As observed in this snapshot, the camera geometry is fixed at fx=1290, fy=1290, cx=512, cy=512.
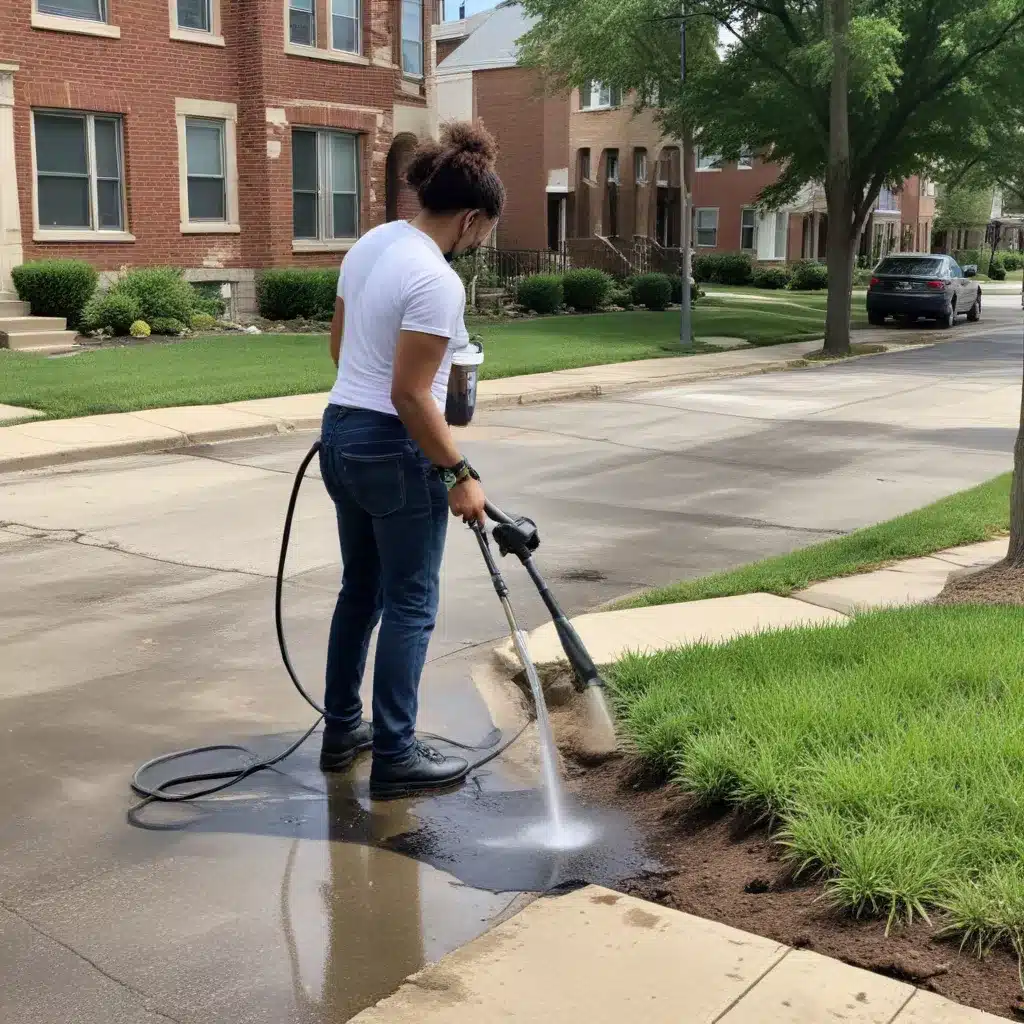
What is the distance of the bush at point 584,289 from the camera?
104 ft

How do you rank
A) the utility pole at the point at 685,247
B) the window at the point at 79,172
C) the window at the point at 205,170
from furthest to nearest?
the window at the point at 205,170 < the utility pole at the point at 685,247 < the window at the point at 79,172

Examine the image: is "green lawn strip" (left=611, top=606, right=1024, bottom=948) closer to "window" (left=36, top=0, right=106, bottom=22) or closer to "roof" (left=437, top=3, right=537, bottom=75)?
"window" (left=36, top=0, right=106, bottom=22)

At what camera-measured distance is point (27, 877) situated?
12.5 ft

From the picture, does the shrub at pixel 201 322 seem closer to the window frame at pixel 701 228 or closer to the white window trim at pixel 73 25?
the white window trim at pixel 73 25

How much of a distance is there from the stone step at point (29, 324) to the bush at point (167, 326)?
5.27 ft

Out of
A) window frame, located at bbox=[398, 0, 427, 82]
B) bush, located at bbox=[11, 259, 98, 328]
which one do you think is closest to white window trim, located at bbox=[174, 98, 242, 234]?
bush, located at bbox=[11, 259, 98, 328]

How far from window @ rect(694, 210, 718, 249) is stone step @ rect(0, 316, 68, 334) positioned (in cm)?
3914

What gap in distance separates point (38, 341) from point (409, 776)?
16606mm

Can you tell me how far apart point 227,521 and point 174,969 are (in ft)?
19.6

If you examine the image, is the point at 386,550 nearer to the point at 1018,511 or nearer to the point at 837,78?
the point at 1018,511

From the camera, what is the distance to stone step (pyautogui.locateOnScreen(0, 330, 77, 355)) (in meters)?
19.0

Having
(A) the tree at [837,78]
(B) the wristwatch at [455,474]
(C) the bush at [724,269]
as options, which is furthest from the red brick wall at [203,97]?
(C) the bush at [724,269]

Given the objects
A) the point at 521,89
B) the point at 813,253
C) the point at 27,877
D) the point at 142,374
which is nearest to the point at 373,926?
the point at 27,877

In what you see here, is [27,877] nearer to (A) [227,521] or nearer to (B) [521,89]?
(A) [227,521]
